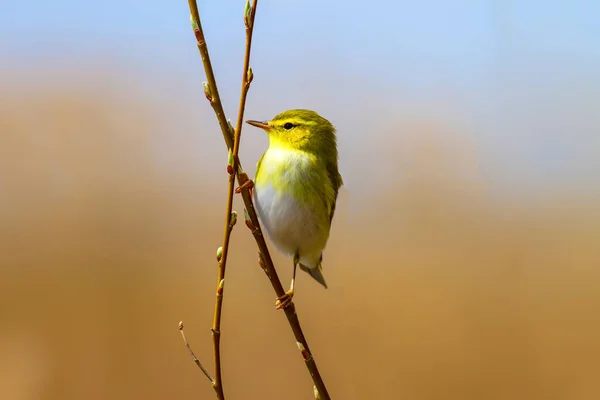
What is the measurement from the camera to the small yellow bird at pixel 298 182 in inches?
48.7

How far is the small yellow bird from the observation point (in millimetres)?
1236

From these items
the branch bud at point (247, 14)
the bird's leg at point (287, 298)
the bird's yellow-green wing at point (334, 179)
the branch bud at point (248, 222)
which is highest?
the branch bud at point (247, 14)

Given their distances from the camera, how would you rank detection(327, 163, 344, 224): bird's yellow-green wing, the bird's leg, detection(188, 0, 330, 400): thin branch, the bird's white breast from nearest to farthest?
detection(188, 0, 330, 400): thin branch, the bird's leg, the bird's white breast, detection(327, 163, 344, 224): bird's yellow-green wing

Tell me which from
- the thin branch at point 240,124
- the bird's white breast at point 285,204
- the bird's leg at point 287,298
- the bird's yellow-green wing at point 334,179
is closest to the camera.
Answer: the thin branch at point 240,124

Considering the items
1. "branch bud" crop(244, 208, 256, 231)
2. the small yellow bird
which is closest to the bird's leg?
the small yellow bird

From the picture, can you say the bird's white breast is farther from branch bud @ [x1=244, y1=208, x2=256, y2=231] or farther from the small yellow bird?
branch bud @ [x1=244, y1=208, x2=256, y2=231]

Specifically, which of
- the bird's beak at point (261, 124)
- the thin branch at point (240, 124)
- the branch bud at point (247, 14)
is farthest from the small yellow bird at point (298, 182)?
the branch bud at point (247, 14)

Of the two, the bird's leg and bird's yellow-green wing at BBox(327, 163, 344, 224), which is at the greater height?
bird's yellow-green wing at BBox(327, 163, 344, 224)

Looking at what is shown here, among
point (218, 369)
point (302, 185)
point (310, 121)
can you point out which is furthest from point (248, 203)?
point (310, 121)

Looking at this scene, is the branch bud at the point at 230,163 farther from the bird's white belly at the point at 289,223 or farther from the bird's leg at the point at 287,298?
the bird's white belly at the point at 289,223

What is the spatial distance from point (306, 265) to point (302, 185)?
0.33m

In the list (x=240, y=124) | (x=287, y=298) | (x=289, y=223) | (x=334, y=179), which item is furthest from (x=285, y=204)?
(x=240, y=124)

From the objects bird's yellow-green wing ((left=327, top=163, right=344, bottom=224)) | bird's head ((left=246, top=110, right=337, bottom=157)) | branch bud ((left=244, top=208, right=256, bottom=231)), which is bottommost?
bird's yellow-green wing ((left=327, top=163, right=344, bottom=224))

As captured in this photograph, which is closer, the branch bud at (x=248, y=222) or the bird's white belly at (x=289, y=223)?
the branch bud at (x=248, y=222)
